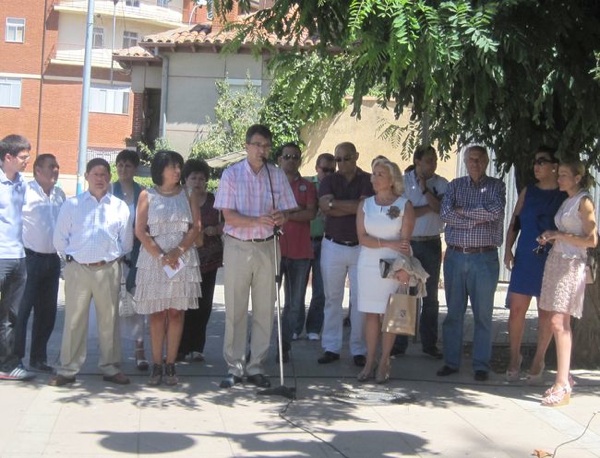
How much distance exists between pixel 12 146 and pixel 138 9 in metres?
39.6

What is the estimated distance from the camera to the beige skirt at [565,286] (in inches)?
288

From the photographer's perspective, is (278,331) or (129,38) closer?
(278,331)

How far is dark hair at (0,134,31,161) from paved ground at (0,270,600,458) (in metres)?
1.85

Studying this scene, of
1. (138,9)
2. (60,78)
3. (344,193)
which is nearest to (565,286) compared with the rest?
(344,193)

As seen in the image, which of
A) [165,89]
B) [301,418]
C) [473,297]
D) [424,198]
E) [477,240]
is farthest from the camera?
[165,89]

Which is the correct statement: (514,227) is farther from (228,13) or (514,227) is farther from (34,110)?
(34,110)

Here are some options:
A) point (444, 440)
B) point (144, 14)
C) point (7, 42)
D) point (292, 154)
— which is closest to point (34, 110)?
point (7, 42)

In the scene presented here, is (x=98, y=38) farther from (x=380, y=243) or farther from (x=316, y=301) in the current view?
(x=380, y=243)

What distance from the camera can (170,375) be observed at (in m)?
7.63

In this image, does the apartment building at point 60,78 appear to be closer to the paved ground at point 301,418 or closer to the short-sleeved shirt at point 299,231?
the short-sleeved shirt at point 299,231

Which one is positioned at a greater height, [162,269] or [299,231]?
[299,231]

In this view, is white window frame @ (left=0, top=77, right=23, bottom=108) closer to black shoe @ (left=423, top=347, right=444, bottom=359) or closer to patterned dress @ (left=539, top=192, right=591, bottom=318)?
black shoe @ (left=423, top=347, right=444, bottom=359)

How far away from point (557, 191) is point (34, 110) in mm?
39303

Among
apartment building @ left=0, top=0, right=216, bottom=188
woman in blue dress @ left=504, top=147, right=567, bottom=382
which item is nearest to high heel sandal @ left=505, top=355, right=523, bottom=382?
woman in blue dress @ left=504, top=147, right=567, bottom=382
